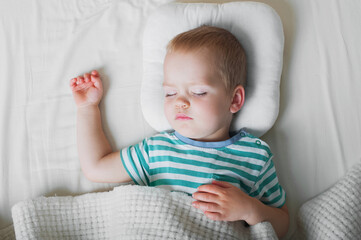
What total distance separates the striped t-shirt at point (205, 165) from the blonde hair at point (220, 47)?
0.63 feet

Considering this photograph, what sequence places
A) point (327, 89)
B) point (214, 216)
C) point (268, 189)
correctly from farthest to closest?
point (327, 89), point (268, 189), point (214, 216)

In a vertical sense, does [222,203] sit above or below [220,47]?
below

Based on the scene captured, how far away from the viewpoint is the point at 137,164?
1063mm

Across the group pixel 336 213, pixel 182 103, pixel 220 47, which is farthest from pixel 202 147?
pixel 336 213

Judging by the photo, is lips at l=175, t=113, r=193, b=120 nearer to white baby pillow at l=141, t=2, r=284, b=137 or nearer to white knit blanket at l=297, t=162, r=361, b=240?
white baby pillow at l=141, t=2, r=284, b=137

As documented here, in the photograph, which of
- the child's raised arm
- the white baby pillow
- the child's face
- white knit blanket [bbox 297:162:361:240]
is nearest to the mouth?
the child's face

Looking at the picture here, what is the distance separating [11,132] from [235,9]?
84 centimetres

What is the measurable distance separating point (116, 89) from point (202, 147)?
367mm

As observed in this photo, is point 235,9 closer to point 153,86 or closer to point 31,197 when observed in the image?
point 153,86

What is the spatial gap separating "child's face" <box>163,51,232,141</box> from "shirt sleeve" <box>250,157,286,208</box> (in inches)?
8.2

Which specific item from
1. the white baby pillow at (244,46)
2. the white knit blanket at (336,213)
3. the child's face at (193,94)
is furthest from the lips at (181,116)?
the white knit blanket at (336,213)

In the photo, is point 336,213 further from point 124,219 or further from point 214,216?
point 124,219

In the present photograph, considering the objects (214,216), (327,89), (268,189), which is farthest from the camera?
(327,89)

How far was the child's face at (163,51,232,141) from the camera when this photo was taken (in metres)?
0.96
